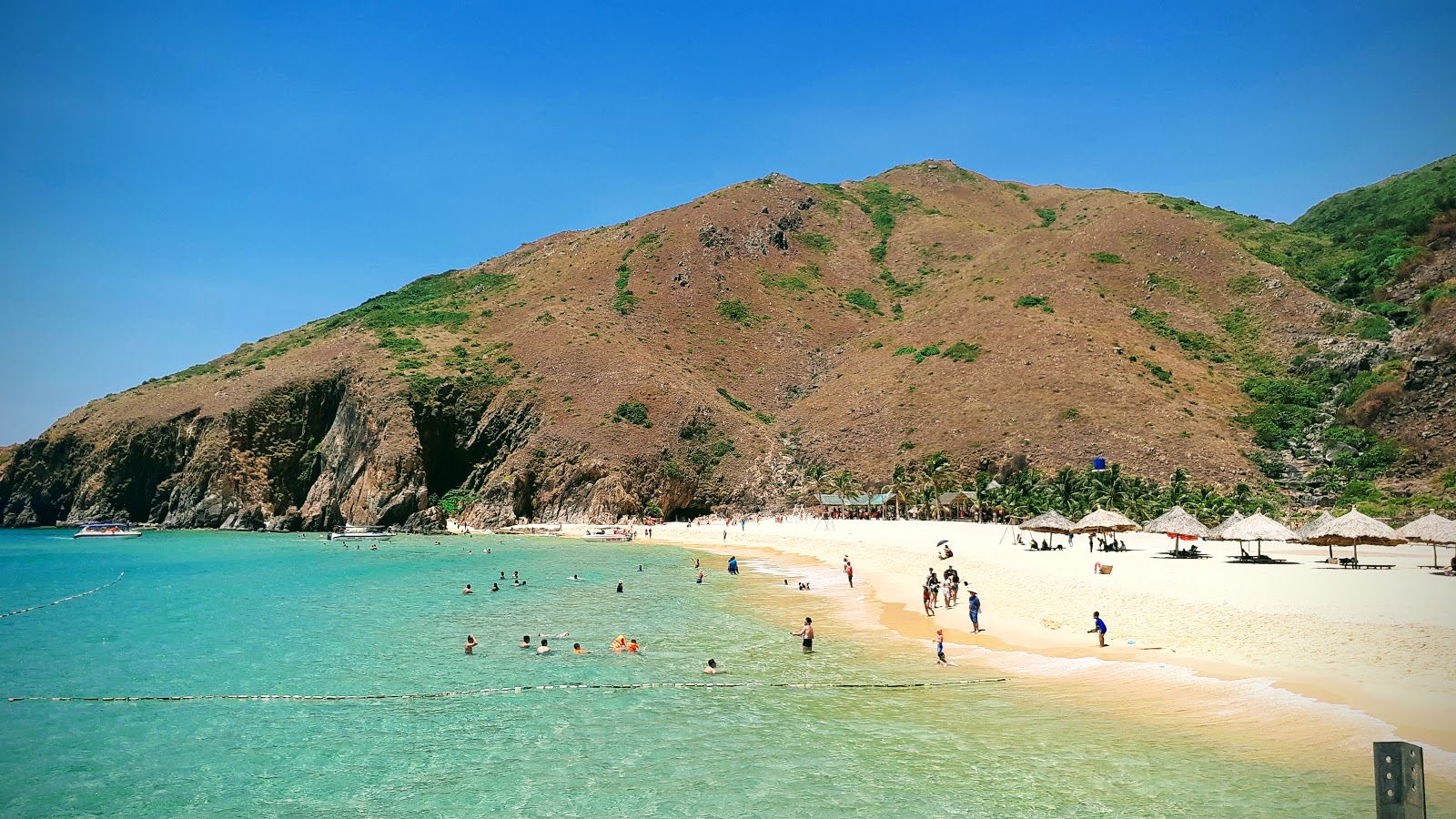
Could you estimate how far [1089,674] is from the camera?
64.0 ft

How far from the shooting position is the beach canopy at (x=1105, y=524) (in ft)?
135

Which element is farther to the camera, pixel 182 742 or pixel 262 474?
pixel 262 474

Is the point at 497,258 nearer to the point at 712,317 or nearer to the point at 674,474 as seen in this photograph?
the point at 712,317

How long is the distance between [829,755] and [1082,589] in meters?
17.4

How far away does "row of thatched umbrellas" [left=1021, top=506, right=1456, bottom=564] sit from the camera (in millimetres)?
28656

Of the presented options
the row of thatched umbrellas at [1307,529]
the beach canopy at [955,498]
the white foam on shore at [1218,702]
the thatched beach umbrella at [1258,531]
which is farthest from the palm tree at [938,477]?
the white foam on shore at [1218,702]

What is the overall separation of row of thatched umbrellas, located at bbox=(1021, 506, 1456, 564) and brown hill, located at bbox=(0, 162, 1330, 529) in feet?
95.3

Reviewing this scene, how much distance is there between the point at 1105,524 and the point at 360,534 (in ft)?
214

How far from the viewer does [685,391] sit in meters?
94.0

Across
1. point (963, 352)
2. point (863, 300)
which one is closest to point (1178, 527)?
point (963, 352)

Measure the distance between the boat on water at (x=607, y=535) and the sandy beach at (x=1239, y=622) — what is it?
31.6 metres

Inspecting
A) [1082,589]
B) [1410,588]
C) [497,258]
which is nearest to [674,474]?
[1082,589]

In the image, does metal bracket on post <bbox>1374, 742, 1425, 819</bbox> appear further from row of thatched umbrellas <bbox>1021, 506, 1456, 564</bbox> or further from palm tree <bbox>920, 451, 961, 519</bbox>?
palm tree <bbox>920, 451, 961, 519</bbox>

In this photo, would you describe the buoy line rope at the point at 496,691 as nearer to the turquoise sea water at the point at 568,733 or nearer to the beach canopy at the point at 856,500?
the turquoise sea water at the point at 568,733
